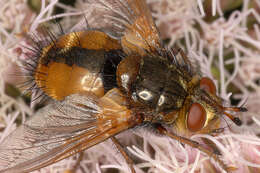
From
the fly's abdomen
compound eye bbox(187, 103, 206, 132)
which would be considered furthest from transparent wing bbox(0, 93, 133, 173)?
compound eye bbox(187, 103, 206, 132)

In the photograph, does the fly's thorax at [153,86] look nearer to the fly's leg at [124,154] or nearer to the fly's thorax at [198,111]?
the fly's thorax at [198,111]

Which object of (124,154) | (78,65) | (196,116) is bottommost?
(124,154)

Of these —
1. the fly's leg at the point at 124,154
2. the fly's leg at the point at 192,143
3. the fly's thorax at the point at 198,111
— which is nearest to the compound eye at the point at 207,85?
the fly's thorax at the point at 198,111

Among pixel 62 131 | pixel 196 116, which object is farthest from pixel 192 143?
pixel 62 131

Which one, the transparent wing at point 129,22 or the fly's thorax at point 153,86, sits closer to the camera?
the fly's thorax at point 153,86

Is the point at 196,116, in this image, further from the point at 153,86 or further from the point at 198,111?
the point at 153,86

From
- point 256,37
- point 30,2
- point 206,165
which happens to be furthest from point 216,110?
point 30,2
